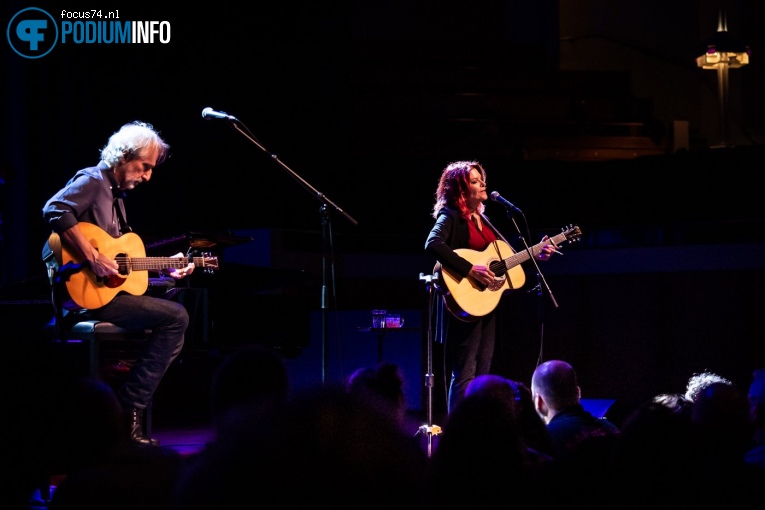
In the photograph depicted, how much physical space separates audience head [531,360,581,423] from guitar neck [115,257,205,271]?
2.31 meters

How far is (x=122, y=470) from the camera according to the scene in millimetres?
1472

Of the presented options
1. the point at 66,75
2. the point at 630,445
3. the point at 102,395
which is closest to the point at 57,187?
the point at 66,75

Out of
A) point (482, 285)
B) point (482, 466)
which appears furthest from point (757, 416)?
point (482, 285)

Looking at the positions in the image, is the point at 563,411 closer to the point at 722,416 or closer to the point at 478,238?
the point at 722,416

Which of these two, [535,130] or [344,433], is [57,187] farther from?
[344,433]

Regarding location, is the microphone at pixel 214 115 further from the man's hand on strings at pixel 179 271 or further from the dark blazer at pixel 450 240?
the dark blazer at pixel 450 240

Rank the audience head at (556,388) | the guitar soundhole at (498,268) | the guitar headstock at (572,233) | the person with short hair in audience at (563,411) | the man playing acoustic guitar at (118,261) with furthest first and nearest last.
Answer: the guitar headstock at (572,233)
the guitar soundhole at (498,268)
the man playing acoustic guitar at (118,261)
the audience head at (556,388)
the person with short hair in audience at (563,411)

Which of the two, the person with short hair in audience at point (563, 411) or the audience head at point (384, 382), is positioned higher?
the audience head at point (384, 382)

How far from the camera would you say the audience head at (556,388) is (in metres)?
3.58

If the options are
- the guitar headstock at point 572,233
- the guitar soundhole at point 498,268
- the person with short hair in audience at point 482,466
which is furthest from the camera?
the guitar headstock at point 572,233

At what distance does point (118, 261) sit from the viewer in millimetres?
4727

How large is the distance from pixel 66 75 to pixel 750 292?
6.27 m

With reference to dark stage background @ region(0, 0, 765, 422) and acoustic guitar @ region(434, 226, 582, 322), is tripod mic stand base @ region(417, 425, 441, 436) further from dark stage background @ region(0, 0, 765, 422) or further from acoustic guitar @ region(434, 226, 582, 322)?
dark stage background @ region(0, 0, 765, 422)

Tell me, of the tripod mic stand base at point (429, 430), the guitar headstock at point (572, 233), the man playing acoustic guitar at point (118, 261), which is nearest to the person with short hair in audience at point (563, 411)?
the tripod mic stand base at point (429, 430)
